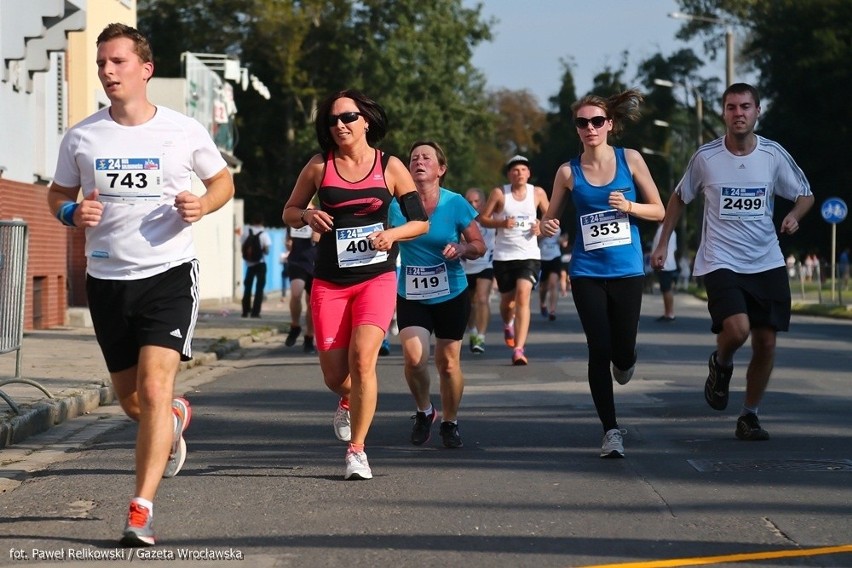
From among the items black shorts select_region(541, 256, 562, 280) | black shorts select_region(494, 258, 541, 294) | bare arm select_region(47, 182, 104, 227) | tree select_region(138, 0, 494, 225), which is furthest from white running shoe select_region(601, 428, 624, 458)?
tree select_region(138, 0, 494, 225)

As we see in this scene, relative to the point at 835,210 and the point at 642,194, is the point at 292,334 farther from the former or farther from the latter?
the point at 835,210

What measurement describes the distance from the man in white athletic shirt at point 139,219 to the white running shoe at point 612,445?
300 centimetres

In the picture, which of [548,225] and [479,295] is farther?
[479,295]

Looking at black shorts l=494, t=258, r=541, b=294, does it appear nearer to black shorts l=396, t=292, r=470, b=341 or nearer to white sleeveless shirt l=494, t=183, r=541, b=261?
white sleeveless shirt l=494, t=183, r=541, b=261

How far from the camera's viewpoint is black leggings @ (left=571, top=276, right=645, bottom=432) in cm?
916

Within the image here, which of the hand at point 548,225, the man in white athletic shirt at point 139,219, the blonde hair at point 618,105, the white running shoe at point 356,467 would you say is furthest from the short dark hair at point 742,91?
the man in white athletic shirt at point 139,219

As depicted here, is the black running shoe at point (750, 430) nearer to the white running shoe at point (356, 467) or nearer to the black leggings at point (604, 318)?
the black leggings at point (604, 318)

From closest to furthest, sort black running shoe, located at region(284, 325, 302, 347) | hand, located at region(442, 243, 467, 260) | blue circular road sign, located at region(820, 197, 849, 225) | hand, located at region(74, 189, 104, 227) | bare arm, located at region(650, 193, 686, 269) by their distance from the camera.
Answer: hand, located at region(74, 189, 104, 227), hand, located at region(442, 243, 467, 260), bare arm, located at region(650, 193, 686, 269), black running shoe, located at region(284, 325, 302, 347), blue circular road sign, located at region(820, 197, 849, 225)

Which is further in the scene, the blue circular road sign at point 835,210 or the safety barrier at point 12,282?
the blue circular road sign at point 835,210

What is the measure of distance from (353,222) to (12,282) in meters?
3.79

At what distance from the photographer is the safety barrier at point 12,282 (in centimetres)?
1103

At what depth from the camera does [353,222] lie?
27.4ft

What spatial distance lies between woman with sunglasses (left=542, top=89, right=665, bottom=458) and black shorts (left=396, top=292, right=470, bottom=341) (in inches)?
27.6

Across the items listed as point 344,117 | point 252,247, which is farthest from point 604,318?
point 252,247
